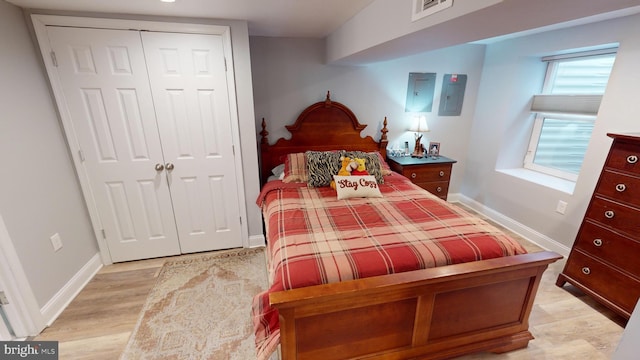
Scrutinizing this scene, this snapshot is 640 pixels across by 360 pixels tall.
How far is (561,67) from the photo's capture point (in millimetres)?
2840

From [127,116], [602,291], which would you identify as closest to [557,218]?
[602,291]

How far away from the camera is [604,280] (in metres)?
1.88

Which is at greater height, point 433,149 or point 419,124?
point 419,124

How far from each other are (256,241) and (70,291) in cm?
148

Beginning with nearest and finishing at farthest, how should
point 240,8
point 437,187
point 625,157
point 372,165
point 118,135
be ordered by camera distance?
point 625,157, point 240,8, point 118,135, point 372,165, point 437,187

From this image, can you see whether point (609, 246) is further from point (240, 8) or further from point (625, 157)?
point (240, 8)

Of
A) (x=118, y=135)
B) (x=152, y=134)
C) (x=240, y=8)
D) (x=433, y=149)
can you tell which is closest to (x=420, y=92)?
(x=433, y=149)

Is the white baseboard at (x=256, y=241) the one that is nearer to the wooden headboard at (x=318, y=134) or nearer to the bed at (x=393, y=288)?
the wooden headboard at (x=318, y=134)

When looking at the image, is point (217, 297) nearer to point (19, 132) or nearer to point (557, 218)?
point (19, 132)

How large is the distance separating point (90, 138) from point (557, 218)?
433cm

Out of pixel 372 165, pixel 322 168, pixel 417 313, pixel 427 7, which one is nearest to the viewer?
pixel 427 7

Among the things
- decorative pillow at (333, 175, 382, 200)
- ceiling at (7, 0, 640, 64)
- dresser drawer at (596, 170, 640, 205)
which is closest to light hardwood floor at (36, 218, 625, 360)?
dresser drawer at (596, 170, 640, 205)

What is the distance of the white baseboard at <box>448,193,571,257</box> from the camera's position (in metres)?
2.66

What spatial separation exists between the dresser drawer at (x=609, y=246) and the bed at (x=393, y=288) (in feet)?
2.43
